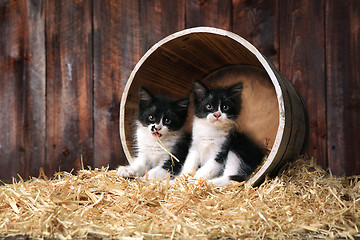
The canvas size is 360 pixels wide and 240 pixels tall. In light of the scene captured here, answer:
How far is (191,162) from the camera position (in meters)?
1.95

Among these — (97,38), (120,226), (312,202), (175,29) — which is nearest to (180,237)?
(120,226)

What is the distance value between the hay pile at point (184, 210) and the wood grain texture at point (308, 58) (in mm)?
524

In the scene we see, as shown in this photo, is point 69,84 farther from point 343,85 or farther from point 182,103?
point 343,85

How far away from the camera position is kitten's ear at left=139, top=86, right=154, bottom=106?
82.8 inches

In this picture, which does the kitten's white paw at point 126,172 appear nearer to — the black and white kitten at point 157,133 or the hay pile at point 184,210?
the black and white kitten at point 157,133

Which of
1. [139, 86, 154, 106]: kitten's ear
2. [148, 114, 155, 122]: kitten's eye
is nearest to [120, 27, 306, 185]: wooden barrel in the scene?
[139, 86, 154, 106]: kitten's ear

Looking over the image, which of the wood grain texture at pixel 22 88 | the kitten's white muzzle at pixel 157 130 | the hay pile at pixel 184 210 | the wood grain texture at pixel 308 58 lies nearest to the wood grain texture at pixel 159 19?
the wood grain texture at pixel 308 58

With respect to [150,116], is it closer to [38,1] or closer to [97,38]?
[97,38]

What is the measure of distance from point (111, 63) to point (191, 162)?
4.05 feet

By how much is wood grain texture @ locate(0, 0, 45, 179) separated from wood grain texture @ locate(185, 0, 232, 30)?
1362mm

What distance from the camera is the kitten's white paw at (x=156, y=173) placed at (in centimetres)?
195

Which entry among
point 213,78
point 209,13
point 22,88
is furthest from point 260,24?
point 22,88

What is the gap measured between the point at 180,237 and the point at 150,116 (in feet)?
3.52

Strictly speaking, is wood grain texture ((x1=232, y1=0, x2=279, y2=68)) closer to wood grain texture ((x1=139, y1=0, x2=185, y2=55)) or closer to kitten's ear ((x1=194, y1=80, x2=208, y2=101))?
wood grain texture ((x1=139, y1=0, x2=185, y2=55))
